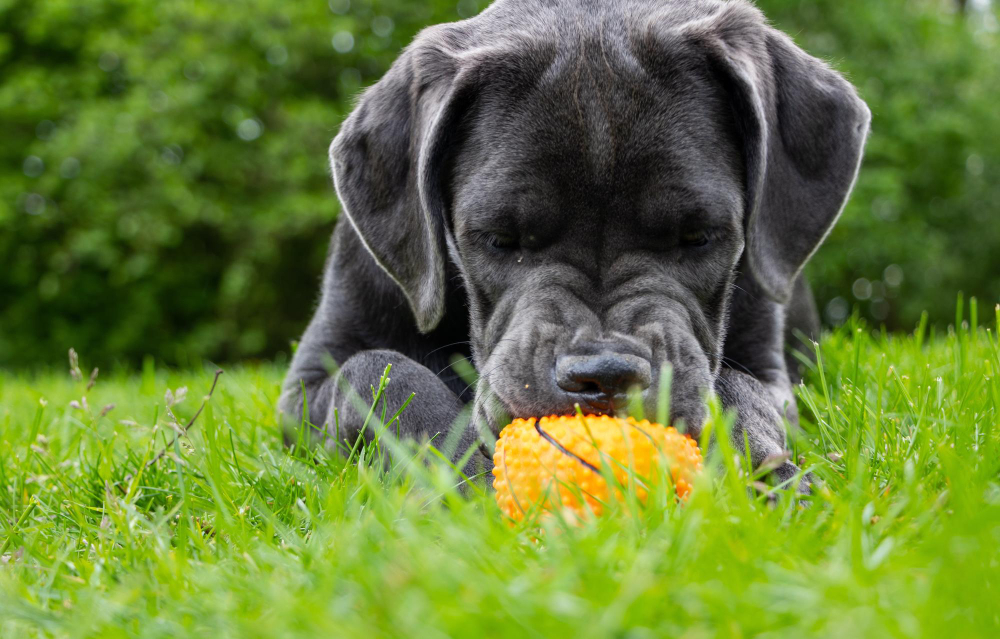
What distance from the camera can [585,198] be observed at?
276 cm

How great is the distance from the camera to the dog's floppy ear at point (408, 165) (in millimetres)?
3018

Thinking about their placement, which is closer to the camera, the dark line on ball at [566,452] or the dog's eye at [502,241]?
the dark line on ball at [566,452]

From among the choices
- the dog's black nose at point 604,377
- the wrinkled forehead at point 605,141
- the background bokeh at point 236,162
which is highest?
the wrinkled forehead at point 605,141

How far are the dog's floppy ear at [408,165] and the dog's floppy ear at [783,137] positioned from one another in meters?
Result: 0.85

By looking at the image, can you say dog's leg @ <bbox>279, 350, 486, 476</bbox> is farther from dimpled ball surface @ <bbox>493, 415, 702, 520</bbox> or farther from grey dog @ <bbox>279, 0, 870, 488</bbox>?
dimpled ball surface @ <bbox>493, 415, 702, 520</bbox>

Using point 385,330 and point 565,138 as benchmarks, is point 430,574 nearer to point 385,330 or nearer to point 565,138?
point 565,138

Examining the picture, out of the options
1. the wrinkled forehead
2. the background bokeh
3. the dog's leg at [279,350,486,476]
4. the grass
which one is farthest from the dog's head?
the background bokeh

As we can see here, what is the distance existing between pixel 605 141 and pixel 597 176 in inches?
4.3

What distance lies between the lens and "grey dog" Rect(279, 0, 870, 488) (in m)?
2.65

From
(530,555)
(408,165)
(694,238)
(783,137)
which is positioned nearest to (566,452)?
(530,555)

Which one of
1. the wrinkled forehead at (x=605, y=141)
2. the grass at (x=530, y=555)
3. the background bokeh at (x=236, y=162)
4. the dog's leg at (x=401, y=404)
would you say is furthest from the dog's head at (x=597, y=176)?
the background bokeh at (x=236, y=162)

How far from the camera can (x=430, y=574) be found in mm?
1456

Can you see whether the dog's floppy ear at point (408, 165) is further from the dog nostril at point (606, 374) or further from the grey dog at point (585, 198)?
the dog nostril at point (606, 374)

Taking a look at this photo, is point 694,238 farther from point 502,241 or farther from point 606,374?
point 606,374
